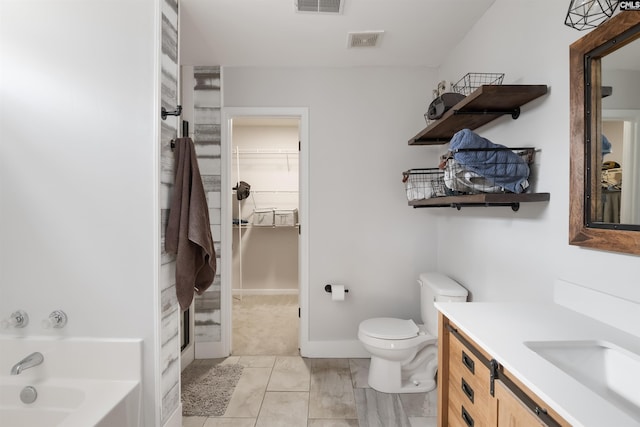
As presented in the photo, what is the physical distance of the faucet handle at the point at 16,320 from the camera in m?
1.61

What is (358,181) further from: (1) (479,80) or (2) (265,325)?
(2) (265,325)

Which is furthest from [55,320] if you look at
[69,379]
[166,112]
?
[166,112]

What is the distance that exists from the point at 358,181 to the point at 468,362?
1.81 meters

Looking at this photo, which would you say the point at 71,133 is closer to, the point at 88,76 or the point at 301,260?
the point at 88,76

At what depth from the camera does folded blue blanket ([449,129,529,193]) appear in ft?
4.94

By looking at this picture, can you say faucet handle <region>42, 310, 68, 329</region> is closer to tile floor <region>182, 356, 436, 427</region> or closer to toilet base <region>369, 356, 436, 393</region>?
tile floor <region>182, 356, 436, 427</region>

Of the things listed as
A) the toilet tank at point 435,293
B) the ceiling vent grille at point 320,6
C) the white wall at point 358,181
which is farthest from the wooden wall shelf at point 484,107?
the toilet tank at point 435,293

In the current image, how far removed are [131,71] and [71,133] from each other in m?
0.43

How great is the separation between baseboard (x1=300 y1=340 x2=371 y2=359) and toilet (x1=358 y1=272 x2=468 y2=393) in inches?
18.4

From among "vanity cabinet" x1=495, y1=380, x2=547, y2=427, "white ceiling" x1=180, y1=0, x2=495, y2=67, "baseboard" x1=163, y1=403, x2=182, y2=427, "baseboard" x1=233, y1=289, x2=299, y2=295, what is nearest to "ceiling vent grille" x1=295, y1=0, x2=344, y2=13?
"white ceiling" x1=180, y1=0, x2=495, y2=67

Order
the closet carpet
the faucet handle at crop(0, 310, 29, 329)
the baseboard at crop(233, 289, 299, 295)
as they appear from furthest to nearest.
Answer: the baseboard at crop(233, 289, 299, 295)
the closet carpet
the faucet handle at crop(0, 310, 29, 329)

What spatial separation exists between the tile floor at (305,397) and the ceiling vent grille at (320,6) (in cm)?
247

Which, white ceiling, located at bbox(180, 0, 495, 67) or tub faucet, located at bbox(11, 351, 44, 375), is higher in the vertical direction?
white ceiling, located at bbox(180, 0, 495, 67)

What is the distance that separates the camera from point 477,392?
118 centimetres
